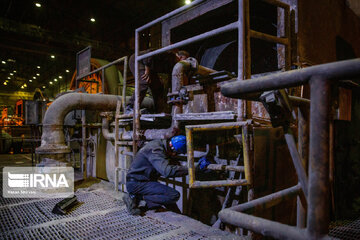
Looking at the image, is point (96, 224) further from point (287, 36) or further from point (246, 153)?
point (287, 36)

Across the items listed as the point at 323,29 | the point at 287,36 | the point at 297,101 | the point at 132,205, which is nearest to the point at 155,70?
the point at 287,36

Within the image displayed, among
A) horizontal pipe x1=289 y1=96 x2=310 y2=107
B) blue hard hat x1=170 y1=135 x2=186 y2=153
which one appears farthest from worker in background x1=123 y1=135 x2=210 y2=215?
horizontal pipe x1=289 y1=96 x2=310 y2=107

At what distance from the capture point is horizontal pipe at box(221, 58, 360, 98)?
925mm

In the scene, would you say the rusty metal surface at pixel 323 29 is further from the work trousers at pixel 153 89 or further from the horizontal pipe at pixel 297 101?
the work trousers at pixel 153 89

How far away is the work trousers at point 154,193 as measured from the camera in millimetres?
4062

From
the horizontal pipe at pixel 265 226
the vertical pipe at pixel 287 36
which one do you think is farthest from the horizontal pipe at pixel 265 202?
the vertical pipe at pixel 287 36

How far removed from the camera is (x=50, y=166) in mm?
5570

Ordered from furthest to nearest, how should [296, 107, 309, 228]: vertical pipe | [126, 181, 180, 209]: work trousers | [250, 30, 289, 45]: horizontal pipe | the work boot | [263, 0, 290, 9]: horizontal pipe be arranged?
[126, 181, 180, 209]: work trousers < the work boot < [263, 0, 290, 9]: horizontal pipe < [250, 30, 289, 45]: horizontal pipe < [296, 107, 309, 228]: vertical pipe

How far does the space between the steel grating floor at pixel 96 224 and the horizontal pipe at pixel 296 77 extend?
2.28 meters

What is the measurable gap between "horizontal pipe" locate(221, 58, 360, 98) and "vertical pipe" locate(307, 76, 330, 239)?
36mm

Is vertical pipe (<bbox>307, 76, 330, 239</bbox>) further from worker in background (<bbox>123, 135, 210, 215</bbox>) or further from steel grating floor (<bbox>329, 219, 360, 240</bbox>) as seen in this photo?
steel grating floor (<bbox>329, 219, 360, 240</bbox>)

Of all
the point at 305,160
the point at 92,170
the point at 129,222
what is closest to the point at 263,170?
the point at 305,160

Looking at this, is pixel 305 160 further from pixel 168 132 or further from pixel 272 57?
pixel 272 57

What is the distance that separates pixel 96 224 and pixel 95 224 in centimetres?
2
